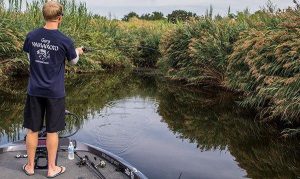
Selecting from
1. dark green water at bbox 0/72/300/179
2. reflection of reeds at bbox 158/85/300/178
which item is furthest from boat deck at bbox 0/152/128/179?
reflection of reeds at bbox 158/85/300/178

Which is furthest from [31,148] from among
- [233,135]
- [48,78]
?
[233,135]

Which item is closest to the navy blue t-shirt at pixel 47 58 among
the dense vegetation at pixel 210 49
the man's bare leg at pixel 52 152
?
the man's bare leg at pixel 52 152

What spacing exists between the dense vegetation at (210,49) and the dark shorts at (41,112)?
487cm

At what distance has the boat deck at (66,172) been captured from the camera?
539 cm

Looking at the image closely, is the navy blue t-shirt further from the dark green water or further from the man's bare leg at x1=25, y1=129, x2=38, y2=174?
the dark green water

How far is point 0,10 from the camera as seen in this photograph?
1786cm

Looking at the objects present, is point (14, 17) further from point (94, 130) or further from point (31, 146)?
point (31, 146)

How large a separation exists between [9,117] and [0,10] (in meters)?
8.14

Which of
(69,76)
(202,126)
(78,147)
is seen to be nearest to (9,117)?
(202,126)

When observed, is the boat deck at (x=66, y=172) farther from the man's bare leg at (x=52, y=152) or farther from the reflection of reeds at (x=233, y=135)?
the reflection of reeds at (x=233, y=135)

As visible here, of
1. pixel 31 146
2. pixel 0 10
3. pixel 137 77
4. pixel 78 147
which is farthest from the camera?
pixel 137 77

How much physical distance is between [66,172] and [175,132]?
519cm

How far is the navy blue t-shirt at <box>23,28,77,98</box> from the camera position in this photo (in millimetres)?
5407

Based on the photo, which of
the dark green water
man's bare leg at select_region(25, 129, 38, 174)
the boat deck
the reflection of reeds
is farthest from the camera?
the reflection of reeds
